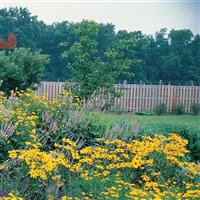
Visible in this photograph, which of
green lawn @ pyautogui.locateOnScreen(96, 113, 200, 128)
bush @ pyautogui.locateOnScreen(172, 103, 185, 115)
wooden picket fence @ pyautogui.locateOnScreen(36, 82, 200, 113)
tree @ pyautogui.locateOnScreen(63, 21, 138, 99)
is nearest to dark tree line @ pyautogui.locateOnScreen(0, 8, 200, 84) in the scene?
wooden picket fence @ pyautogui.locateOnScreen(36, 82, 200, 113)

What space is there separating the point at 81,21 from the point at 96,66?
1.41 meters

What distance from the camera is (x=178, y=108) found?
74.1ft

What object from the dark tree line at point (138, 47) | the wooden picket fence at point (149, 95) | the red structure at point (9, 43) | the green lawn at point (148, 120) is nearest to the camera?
the red structure at point (9, 43)

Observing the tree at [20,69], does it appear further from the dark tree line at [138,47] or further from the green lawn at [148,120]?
the dark tree line at [138,47]

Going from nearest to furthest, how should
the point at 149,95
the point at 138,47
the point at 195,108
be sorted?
1. the point at 195,108
2. the point at 149,95
3. the point at 138,47

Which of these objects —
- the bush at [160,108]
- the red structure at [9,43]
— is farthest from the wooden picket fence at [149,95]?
the red structure at [9,43]

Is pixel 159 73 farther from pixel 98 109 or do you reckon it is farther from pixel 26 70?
pixel 98 109

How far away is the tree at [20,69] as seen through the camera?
42.6 ft

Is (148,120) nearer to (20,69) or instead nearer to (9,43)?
(20,69)

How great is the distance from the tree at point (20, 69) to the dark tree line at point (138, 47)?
22.7 metres

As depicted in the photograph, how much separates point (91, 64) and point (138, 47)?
24.9 meters

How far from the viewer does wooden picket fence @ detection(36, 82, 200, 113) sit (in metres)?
22.9

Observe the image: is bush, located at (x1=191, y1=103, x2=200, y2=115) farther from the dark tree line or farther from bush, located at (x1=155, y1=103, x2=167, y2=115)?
the dark tree line

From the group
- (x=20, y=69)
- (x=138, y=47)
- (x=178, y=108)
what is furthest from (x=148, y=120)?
(x=138, y=47)
